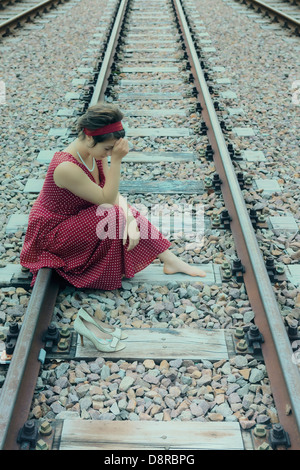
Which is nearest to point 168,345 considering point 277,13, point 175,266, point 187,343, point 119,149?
point 187,343

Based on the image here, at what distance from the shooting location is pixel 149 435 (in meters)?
2.30

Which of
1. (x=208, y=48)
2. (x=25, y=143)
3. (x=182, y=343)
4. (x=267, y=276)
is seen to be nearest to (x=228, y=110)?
(x=25, y=143)

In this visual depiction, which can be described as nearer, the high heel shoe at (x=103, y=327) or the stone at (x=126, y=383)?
the stone at (x=126, y=383)

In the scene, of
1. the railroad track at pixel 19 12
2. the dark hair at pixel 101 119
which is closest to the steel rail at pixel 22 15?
the railroad track at pixel 19 12

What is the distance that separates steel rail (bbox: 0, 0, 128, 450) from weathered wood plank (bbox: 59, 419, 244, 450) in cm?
22

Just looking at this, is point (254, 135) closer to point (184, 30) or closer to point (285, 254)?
point (285, 254)

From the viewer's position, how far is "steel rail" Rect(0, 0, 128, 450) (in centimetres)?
225

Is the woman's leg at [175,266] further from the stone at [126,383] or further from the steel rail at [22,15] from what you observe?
the steel rail at [22,15]

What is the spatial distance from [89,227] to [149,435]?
1.30 m

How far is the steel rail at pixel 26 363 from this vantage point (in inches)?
88.5

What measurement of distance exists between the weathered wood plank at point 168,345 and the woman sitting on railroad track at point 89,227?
1.57 ft

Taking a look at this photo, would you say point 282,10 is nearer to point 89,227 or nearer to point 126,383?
point 89,227

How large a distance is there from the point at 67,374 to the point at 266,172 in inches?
112

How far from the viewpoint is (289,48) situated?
8.70m
